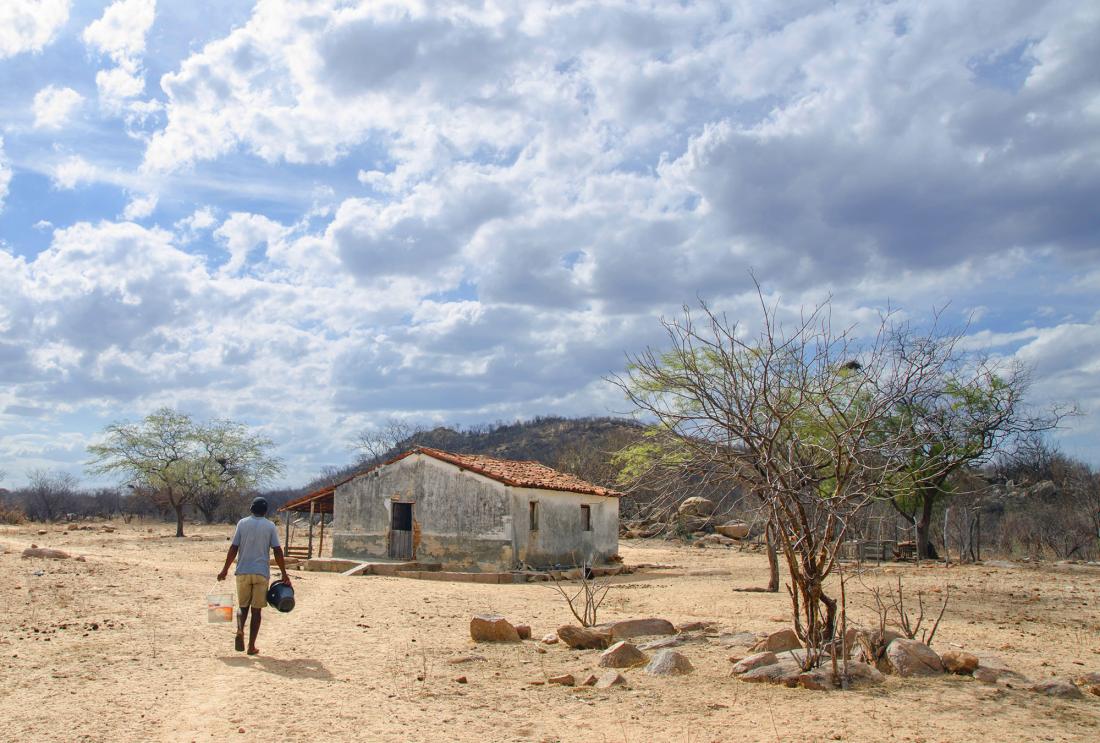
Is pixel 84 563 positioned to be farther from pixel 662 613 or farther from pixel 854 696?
pixel 854 696

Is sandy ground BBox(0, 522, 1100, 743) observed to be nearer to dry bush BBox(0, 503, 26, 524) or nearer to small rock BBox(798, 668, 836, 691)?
small rock BBox(798, 668, 836, 691)

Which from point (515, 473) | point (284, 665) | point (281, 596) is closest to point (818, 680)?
point (284, 665)

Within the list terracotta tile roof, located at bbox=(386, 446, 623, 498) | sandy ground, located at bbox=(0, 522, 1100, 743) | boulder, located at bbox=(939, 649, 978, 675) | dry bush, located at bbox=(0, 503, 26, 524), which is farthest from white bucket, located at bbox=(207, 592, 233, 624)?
dry bush, located at bbox=(0, 503, 26, 524)

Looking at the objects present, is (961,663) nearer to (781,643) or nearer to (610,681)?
(781,643)

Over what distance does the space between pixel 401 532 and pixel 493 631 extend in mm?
15455

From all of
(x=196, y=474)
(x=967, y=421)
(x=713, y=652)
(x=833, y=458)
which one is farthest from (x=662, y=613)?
(x=196, y=474)

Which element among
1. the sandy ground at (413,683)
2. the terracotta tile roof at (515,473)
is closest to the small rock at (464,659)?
the sandy ground at (413,683)

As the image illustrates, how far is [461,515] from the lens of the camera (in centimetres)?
2438

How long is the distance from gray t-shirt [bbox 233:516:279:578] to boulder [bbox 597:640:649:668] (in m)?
3.71

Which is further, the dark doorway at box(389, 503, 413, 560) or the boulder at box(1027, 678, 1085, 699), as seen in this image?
the dark doorway at box(389, 503, 413, 560)

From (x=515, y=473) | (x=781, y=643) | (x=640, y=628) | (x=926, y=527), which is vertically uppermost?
(x=515, y=473)

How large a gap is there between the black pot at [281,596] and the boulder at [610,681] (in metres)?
3.43

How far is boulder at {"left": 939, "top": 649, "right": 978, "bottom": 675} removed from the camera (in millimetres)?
7586

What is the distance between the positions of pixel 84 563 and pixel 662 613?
12308 mm
